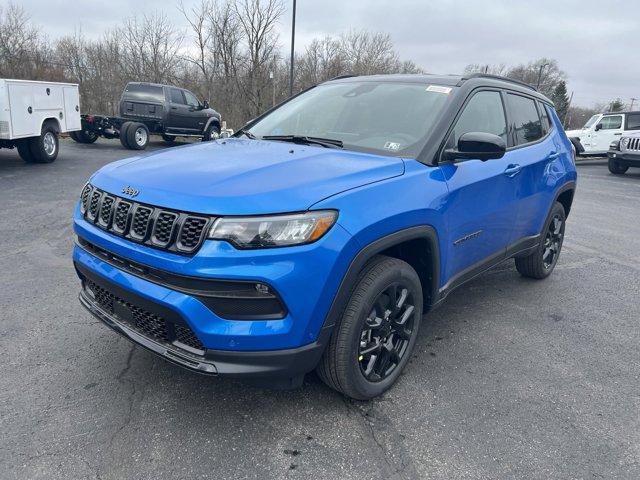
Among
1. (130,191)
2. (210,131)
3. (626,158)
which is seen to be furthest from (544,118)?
(210,131)

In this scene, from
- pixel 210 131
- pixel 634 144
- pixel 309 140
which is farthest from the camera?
pixel 210 131

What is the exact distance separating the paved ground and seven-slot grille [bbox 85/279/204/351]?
0.51m

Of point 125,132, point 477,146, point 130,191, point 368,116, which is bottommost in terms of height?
point 130,191

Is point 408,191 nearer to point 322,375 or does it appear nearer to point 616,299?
point 322,375

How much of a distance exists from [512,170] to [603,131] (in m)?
18.7

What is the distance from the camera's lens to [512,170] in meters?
3.66

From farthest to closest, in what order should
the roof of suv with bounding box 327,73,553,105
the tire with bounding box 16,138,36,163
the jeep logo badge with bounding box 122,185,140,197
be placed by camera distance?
1. the tire with bounding box 16,138,36,163
2. the roof of suv with bounding box 327,73,553,105
3. the jeep logo badge with bounding box 122,185,140,197

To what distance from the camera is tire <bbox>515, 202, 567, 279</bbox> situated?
4.66m

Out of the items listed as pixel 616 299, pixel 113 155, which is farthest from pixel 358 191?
pixel 113 155

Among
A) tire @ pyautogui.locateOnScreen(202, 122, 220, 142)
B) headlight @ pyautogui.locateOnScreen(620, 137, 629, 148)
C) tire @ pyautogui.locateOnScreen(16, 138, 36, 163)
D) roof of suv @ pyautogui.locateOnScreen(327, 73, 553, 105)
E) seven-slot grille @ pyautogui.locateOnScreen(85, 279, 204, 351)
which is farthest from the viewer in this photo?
tire @ pyautogui.locateOnScreen(202, 122, 220, 142)

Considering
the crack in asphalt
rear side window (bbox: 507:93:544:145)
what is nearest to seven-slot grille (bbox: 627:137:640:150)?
rear side window (bbox: 507:93:544:145)

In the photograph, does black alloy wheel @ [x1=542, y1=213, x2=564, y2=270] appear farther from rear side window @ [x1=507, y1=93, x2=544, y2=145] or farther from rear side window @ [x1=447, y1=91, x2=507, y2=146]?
rear side window @ [x1=447, y1=91, x2=507, y2=146]

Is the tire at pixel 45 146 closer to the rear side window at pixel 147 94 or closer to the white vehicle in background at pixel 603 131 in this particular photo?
the rear side window at pixel 147 94

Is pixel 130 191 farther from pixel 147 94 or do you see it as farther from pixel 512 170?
pixel 147 94
